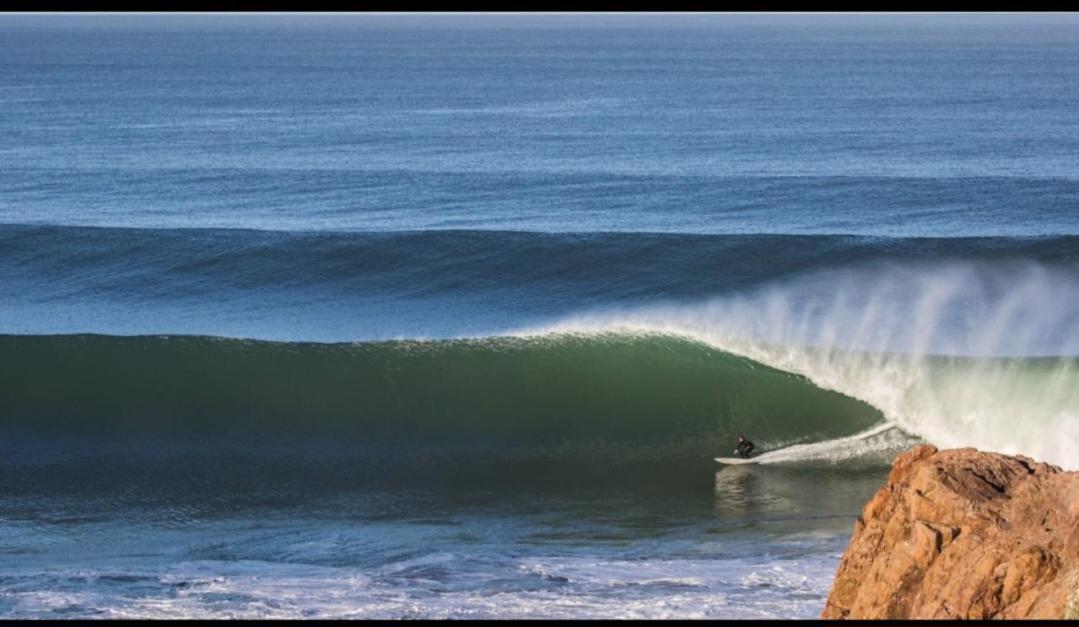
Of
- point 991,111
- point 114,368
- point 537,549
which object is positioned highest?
point 991,111

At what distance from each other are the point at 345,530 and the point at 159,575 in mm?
2033

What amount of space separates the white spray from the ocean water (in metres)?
0.07

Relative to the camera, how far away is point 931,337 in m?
19.8

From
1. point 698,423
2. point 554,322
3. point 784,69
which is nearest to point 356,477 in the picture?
point 698,423

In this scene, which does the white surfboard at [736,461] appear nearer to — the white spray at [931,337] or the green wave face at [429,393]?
the green wave face at [429,393]

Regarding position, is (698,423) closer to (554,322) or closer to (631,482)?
(631,482)

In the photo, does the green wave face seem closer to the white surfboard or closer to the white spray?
the white surfboard

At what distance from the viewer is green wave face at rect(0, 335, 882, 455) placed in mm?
16438

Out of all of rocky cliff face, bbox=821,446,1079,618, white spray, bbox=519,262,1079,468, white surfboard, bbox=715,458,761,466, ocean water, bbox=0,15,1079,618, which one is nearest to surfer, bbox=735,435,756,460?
white surfboard, bbox=715,458,761,466

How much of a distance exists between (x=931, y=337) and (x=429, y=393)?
23.1 ft

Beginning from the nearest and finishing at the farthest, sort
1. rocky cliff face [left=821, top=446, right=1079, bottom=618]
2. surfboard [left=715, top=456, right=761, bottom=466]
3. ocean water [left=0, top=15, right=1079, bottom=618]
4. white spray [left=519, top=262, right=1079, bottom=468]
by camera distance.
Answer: rocky cliff face [left=821, top=446, right=1079, bottom=618] → ocean water [left=0, top=15, right=1079, bottom=618] → surfboard [left=715, top=456, right=761, bottom=466] → white spray [left=519, top=262, right=1079, bottom=468]

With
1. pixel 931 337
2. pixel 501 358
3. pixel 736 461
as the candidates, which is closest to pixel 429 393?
pixel 501 358

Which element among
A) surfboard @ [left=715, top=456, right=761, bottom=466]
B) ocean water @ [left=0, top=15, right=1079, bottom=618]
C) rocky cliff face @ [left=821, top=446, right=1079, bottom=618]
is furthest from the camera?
surfboard @ [left=715, top=456, right=761, bottom=466]

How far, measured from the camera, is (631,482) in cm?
1474
